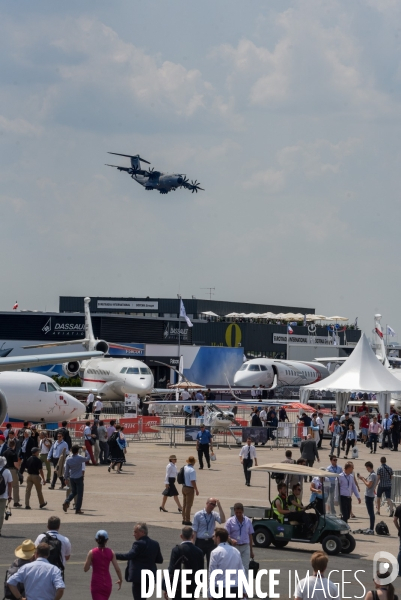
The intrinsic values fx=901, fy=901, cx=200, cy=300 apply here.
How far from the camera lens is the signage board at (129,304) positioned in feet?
390

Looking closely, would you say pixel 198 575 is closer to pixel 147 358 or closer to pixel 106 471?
pixel 106 471

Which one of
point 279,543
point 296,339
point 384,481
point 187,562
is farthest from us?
point 296,339

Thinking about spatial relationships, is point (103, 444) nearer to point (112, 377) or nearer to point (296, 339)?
point (112, 377)

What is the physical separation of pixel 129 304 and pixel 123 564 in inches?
4210

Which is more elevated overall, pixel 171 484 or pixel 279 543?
pixel 171 484

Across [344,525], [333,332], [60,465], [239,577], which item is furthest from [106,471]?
[333,332]

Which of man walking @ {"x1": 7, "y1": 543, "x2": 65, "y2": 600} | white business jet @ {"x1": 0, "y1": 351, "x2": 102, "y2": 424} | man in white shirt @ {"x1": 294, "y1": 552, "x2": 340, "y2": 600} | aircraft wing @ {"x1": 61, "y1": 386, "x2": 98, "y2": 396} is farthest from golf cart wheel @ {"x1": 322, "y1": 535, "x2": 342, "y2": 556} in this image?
aircraft wing @ {"x1": 61, "y1": 386, "x2": 98, "y2": 396}

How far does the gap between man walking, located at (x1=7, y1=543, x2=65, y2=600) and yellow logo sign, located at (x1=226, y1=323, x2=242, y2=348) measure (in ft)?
269

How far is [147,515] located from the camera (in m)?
21.2

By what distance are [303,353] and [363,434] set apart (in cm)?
5311

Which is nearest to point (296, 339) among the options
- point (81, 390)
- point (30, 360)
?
point (81, 390)

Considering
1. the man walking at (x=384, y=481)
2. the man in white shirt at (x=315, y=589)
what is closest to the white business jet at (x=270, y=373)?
the man walking at (x=384, y=481)

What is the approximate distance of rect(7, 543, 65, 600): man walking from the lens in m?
9.67

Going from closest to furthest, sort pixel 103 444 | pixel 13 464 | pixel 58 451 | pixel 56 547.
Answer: pixel 56 547 < pixel 13 464 < pixel 58 451 < pixel 103 444
